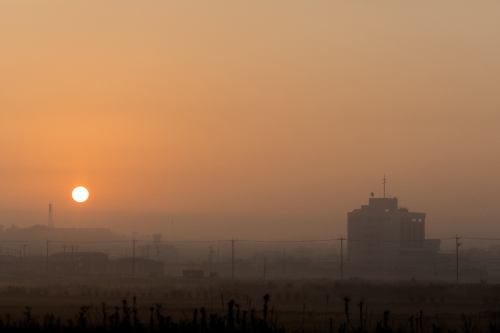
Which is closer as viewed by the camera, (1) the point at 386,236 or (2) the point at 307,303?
(2) the point at 307,303

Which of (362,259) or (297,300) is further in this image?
(362,259)

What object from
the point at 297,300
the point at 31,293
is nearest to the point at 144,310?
the point at 297,300

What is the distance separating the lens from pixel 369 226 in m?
158

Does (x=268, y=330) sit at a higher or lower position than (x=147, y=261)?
higher

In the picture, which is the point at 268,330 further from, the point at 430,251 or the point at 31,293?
the point at 430,251

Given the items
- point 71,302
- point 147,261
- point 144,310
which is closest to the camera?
point 144,310

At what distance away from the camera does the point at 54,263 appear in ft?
409

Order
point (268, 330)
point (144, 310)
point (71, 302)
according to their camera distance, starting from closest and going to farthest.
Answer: point (268, 330) < point (144, 310) < point (71, 302)

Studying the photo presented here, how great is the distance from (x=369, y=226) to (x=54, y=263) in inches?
3015

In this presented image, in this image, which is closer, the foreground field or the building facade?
the foreground field

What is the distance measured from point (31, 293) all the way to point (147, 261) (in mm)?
62608

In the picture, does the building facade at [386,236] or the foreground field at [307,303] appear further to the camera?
the building facade at [386,236]

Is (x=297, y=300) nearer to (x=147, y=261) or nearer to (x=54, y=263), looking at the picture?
(x=147, y=261)

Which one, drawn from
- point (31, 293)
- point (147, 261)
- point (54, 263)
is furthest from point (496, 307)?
point (54, 263)
